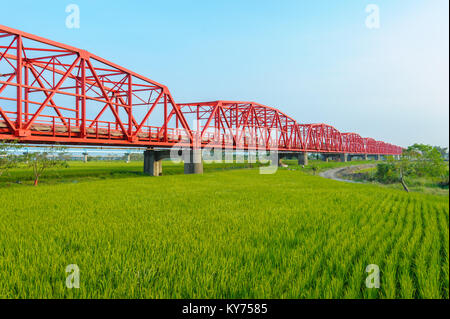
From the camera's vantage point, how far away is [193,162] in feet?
118

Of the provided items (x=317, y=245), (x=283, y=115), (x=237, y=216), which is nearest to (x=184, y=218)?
(x=237, y=216)

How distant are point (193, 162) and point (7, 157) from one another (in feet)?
72.1

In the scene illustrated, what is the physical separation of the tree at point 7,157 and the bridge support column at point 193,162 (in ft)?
69.2

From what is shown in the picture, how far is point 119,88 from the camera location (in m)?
33.0

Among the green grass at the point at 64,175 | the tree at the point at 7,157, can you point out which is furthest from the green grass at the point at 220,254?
the green grass at the point at 64,175

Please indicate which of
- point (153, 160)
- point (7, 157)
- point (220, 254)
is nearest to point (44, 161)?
point (7, 157)

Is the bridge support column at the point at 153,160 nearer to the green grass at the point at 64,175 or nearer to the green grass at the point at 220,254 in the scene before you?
the green grass at the point at 64,175

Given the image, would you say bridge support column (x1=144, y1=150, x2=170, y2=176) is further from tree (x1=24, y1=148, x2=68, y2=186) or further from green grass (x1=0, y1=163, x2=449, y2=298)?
green grass (x1=0, y1=163, x2=449, y2=298)

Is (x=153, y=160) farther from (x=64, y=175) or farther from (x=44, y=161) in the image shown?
(x=44, y=161)

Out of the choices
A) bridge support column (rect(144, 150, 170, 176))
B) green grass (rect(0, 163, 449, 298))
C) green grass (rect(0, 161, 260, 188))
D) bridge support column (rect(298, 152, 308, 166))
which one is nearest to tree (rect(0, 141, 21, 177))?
green grass (rect(0, 161, 260, 188))

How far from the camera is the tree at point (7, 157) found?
17.1 m

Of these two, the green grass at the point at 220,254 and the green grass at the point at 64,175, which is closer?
the green grass at the point at 220,254
